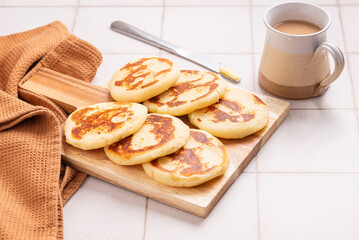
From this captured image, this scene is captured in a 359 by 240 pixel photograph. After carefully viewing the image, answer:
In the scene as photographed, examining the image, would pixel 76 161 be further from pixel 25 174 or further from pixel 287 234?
pixel 287 234

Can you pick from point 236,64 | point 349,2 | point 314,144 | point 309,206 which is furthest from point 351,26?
point 309,206

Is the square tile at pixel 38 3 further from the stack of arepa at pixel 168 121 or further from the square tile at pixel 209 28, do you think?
the stack of arepa at pixel 168 121

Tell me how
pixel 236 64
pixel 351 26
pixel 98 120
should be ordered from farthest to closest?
pixel 351 26 → pixel 236 64 → pixel 98 120

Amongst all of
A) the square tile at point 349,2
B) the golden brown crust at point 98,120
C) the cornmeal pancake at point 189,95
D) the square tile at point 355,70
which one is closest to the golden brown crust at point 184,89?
the cornmeal pancake at point 189,95

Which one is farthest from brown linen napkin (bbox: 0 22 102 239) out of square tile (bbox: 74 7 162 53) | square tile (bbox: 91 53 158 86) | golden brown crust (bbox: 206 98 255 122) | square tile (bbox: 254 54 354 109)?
square tile (bbox: 254 54 354 109)

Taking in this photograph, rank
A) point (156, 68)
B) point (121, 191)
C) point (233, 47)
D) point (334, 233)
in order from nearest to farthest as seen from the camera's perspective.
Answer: point (334, 233) → point (121, 191) → point (156, 68) → point (233, 47)

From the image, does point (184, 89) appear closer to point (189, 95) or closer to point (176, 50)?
point (189, 95)

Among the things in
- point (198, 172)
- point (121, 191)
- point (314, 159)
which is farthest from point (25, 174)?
point (314, 159)
